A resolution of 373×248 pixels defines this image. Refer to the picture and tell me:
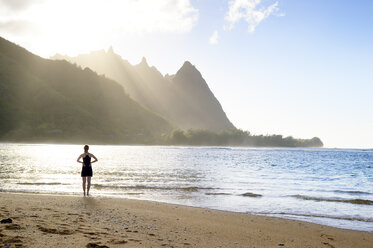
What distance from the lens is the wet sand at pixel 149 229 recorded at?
30.3 ft

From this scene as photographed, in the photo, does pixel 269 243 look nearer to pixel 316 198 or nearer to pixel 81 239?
pixel 81 239

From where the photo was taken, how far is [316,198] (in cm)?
2264

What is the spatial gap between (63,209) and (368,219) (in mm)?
15158

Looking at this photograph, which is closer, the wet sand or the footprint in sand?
the wet sand

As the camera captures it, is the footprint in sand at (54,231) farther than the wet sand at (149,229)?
Yes

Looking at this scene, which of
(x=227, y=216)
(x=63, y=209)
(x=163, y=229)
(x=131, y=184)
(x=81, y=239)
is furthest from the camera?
(x=131, y=184)

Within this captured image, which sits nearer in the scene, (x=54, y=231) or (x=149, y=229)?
(x=54, y=231)

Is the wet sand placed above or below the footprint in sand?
below

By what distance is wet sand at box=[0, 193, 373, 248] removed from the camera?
9234 mm

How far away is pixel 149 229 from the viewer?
11.4 meters

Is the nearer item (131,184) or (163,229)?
(163,229)

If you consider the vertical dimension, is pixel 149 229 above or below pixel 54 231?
below

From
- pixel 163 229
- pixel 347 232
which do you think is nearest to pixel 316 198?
pixel 347 232

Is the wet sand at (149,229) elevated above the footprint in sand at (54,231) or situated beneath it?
situated beneath
